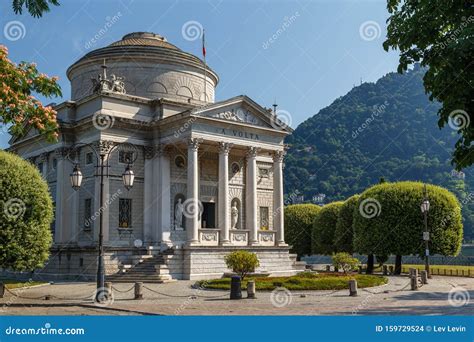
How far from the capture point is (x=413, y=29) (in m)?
16.4

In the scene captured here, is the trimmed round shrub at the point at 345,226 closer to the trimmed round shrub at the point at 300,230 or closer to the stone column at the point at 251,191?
the trimmed round shrub at the point at 300,230

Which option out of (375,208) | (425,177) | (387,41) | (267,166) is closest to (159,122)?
(267,166)

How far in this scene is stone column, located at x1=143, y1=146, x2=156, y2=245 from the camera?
133 ft

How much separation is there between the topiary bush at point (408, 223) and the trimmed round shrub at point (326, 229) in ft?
35.1

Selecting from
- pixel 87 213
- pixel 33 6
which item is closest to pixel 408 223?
pixel 87 213

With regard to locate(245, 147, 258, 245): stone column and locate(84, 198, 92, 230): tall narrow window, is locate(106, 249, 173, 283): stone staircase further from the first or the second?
locate(245, 147, 258, 245): stone column

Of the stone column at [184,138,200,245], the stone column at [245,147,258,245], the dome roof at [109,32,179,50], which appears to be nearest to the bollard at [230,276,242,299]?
the stone column at [184,138,200,245]

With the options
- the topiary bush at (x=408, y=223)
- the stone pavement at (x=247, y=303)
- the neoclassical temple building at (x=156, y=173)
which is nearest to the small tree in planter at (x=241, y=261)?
the stone pavement at (x=247, y=303)

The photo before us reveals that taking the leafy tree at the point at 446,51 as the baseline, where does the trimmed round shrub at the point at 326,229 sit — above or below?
below

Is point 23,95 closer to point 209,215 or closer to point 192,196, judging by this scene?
point 192,196

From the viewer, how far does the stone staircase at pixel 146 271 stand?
3484 centimetres

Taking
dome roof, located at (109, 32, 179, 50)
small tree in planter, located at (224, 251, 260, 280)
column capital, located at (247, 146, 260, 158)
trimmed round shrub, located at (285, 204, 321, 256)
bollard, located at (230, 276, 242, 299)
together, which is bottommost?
bollard, located at (230, 276, 242, 299)

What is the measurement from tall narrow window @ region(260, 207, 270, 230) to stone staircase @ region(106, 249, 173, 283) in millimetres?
10555

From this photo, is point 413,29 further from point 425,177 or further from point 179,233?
point 425,177
